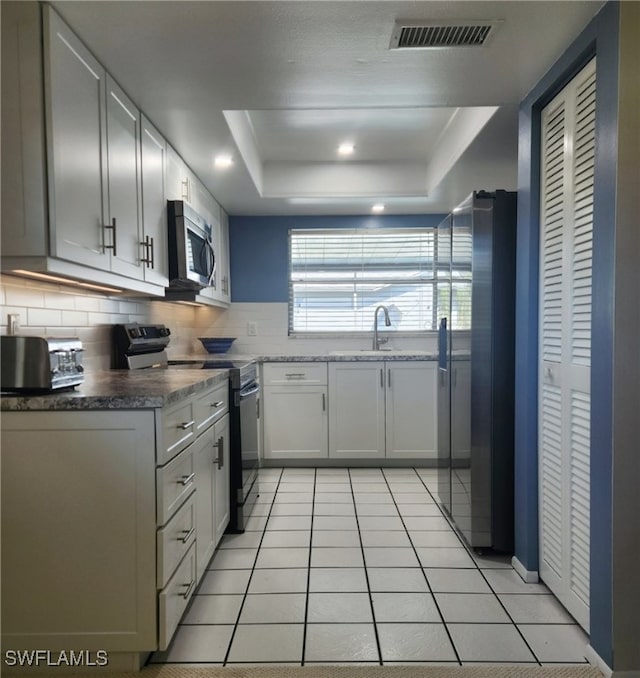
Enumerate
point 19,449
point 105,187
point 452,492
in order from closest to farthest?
point 19,449, point 105,187, point 452,492

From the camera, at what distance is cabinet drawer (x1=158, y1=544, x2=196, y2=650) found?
144 cm

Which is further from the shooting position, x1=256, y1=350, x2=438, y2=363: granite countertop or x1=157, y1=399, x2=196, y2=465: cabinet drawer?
x1=256, y1=350, x2=438, y2=363: granite countertop

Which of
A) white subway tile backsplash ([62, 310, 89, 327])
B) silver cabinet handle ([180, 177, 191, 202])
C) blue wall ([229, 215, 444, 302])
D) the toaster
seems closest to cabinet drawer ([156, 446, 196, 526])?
the toaster

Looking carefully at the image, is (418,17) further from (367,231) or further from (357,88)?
(367,231)

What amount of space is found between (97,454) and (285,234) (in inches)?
116

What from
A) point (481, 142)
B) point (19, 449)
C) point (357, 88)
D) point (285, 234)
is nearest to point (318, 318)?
point (285, 234)

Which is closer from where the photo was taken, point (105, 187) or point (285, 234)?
point (105, 187)

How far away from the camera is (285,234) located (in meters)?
4.02

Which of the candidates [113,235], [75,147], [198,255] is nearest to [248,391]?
[198,255]

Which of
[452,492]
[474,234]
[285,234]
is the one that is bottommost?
[452,492]

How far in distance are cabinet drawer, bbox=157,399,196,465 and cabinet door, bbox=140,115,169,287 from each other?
2.55ft

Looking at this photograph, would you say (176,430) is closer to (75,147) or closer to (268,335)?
(75,147)

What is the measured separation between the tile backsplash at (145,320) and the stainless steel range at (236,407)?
0.08 meters

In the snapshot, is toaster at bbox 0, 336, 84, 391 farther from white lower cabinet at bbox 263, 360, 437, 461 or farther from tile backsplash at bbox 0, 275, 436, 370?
white lower cabinet at bbox 263, 360, 437, 461
